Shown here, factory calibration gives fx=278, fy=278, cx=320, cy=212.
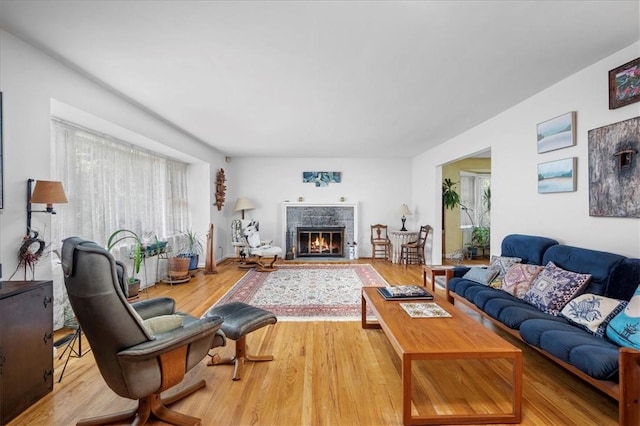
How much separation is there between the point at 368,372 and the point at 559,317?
5.07ft

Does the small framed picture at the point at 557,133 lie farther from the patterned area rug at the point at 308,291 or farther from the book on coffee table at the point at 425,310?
the patterned area rug at the point at 308,291

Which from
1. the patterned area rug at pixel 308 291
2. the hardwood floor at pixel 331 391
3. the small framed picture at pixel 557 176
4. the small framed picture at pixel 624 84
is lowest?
the hardwood floor at pixel 331 391

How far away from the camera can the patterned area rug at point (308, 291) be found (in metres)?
3.30

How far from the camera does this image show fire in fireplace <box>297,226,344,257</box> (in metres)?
6.91

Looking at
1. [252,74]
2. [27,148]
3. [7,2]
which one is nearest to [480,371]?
[252,74]

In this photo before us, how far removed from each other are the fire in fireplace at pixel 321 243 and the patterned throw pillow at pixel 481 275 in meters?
3.89

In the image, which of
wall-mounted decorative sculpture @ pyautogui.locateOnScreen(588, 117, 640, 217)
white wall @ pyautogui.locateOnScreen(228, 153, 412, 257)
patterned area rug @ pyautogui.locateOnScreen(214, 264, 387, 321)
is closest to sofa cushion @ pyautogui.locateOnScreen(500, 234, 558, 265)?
wall-mounted decorative sculpture @ pyautogui.locateOnScreen(588, 117, 640, 217)

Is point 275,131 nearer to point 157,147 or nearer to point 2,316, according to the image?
point 157,147

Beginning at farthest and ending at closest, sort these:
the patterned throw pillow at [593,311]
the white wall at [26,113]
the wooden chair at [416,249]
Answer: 1. the wooden chair at [416,249]
2. the white wall at [26,113]
3. the patterned throw pillow at [593,311]

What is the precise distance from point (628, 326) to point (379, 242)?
16.7 feet

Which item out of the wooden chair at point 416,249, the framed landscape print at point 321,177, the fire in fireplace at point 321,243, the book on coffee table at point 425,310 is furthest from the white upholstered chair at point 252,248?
the book on coffee table at point 425,310

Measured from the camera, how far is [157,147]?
423cm

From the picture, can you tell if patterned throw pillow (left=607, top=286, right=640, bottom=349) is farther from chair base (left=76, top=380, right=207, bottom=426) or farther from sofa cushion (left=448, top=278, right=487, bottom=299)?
chair base (left=76, top=380, right=207, bottom=426)

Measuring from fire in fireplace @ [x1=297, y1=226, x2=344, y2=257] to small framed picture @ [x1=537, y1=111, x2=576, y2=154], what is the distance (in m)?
4.49
